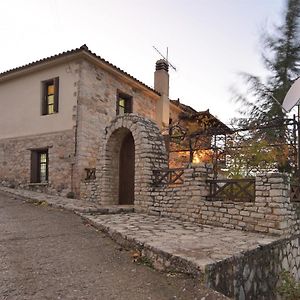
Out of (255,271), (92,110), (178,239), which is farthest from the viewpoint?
(92,110)

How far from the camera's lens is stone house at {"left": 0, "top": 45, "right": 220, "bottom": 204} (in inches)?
412

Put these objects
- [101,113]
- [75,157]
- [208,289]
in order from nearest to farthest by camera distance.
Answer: [208,289]
[75,157]
[101,113]

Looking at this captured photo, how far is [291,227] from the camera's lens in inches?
250

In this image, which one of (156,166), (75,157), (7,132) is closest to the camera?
(156,166)

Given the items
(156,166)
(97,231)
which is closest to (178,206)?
(156,166)

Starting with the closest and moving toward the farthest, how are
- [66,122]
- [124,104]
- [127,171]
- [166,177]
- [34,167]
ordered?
[166,177]
[127,171]
[66,122]
[34,167]
[124,104]

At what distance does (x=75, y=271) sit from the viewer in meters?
3.99

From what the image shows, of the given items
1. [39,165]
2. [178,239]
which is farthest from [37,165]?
[178,239]

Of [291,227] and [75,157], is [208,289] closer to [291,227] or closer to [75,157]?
[291,227]

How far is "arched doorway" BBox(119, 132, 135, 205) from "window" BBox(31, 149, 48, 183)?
3680 mm

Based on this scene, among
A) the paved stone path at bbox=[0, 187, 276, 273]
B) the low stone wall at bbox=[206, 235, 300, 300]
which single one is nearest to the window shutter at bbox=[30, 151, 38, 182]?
the paved stone path at bbox=[0, 187, 276, 273]

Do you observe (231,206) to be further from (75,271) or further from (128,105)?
(128,105)

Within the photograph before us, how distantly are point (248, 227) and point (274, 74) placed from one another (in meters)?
7.84

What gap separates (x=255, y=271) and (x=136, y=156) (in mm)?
4900
